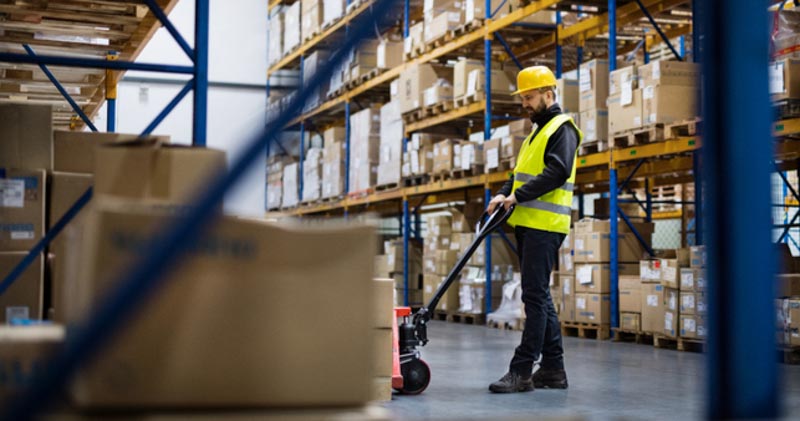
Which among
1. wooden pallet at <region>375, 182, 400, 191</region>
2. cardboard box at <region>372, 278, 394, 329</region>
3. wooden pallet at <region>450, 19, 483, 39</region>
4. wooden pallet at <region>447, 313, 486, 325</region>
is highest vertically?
wooden pallet at <region>450, 19, 483, 39</region>

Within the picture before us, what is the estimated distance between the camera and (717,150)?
2.38 meters

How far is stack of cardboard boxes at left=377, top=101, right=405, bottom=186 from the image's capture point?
1414 cm

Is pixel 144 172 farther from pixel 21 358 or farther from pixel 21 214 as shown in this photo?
pixel 21 214

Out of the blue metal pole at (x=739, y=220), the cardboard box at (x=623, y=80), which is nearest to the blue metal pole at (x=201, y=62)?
the blue metal pole at (x=739, y=220)

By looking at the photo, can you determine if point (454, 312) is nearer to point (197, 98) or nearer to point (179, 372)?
point (197, 98)

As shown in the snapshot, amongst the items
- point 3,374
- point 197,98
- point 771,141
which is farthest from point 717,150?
point 197,98

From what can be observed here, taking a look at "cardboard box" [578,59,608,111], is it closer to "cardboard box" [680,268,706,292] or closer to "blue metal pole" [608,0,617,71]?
"blue metal pole" [608,0,617,71]

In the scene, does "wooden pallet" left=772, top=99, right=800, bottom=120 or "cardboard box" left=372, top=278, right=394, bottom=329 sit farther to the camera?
"wooden pallet" left=772, top=99, right=800, bottom=120

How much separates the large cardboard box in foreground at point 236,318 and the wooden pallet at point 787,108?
20.6 ft

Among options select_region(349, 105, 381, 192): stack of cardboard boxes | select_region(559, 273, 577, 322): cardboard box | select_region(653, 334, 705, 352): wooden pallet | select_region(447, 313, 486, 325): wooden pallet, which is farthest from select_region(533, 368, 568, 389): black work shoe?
select_region(349, 105, 381, 192): stack of cardboard boxes

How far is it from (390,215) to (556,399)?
1346 centimetres

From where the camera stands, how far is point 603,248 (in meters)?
9.74

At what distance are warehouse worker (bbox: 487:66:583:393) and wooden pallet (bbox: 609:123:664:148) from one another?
3225 millimetres

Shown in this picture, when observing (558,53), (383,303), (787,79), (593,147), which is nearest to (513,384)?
(383,303)
